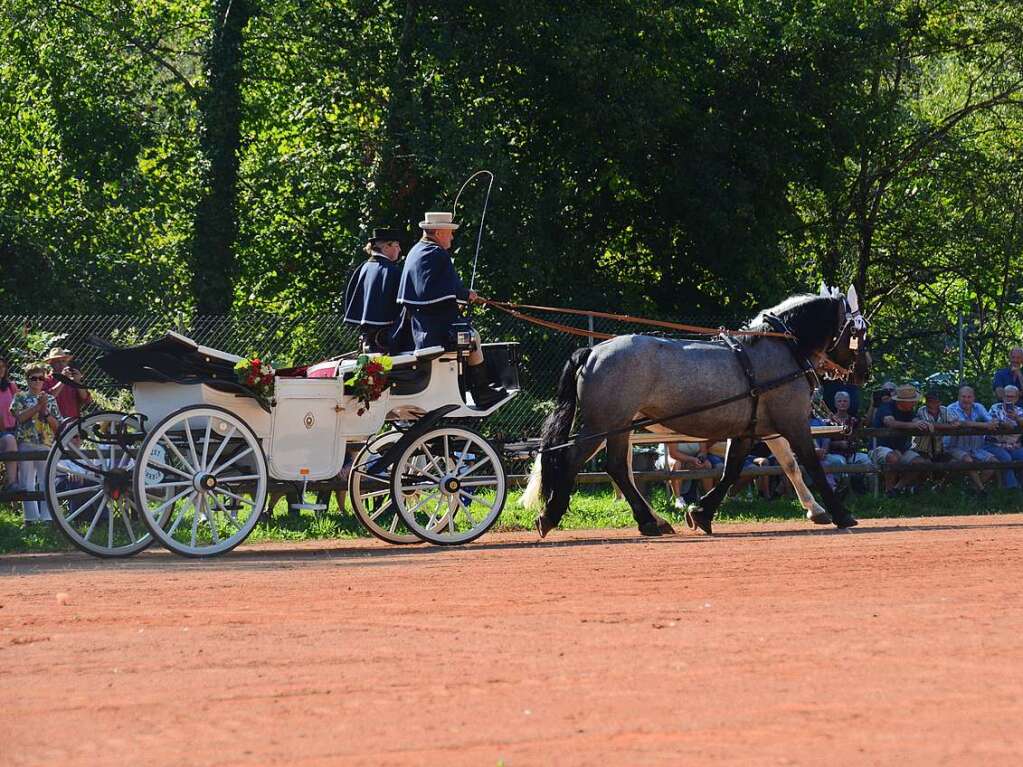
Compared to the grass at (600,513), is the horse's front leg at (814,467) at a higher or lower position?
higher

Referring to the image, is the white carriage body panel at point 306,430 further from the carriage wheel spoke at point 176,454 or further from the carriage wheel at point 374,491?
the carriage wheel spoke at point 176,454

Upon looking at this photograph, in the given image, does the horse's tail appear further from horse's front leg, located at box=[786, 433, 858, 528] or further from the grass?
horse's front leg, located at box=[786, 433, 858, 528]

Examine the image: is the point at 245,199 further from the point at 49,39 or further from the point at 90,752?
the point at 90,752

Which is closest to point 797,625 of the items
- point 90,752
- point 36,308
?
point 90,752

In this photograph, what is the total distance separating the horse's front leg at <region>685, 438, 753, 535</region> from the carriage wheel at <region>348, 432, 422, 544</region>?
261 centimetres

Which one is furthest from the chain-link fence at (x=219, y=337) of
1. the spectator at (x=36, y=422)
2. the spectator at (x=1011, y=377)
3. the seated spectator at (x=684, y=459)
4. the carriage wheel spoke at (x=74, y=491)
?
the spectator at (x=1011, y=377)

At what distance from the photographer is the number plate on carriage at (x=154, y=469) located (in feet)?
35.4

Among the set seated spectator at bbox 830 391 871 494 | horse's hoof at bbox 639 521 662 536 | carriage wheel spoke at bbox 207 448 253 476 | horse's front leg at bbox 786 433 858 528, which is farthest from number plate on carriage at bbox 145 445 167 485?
seated spectator at bbox 830 391 871 494

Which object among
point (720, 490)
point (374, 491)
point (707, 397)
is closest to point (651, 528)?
point (720, 490)

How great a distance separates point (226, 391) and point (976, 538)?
18.5 ft

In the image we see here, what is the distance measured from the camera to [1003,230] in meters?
26.3

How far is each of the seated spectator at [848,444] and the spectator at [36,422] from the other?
7.65 meters

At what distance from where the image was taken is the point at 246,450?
11.2 meters

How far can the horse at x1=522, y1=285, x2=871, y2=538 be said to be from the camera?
12883 millimetres
